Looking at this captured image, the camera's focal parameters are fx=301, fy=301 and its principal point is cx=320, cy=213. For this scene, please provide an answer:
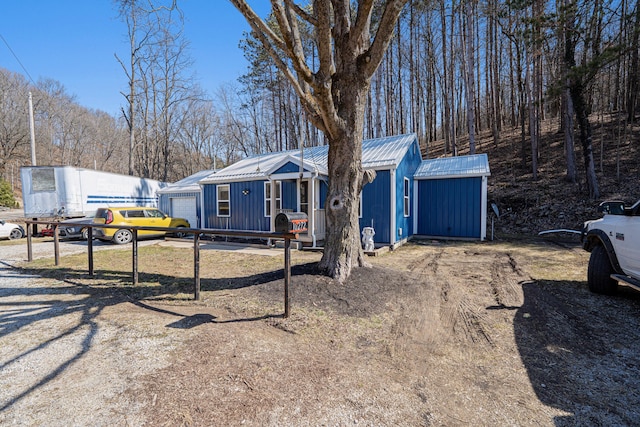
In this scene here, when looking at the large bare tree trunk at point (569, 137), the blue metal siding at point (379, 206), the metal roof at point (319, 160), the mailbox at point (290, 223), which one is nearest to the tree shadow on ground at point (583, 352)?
the mailbox at point (290, 223)

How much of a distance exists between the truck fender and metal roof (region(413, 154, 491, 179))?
563 centimetres

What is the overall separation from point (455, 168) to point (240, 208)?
27.8 ft

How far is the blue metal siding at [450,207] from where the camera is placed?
10.8 metres

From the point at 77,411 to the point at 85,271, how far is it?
5.52 meters

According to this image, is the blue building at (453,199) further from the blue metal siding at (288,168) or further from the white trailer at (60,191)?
the white trailer at (60,191)

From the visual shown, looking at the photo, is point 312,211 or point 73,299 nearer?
point 73,299

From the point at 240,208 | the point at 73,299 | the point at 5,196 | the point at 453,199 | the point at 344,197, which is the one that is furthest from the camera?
the point at 5,196

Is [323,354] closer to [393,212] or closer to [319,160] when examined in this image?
[393,212]

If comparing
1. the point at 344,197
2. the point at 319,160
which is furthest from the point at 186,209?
the point at 344,197

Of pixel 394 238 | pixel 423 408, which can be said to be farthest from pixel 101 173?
pixel 423 408

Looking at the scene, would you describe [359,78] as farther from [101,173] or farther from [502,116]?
[502,116]

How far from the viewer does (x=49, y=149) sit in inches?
1409

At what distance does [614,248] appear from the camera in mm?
4332

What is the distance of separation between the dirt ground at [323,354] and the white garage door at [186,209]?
10113 millimetres
